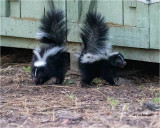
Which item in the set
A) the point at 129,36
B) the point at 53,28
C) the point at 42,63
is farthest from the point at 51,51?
the point at 129,36

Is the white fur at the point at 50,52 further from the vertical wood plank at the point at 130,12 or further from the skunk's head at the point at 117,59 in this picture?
the vertical wood plank at the point at 130,12

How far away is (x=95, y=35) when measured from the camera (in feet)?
24.6

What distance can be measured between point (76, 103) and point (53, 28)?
7.19 ft

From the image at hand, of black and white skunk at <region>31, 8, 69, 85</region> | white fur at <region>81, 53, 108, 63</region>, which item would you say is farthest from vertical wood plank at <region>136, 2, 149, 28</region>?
black and white skunk at <region>31, 8, 69, 85</region>

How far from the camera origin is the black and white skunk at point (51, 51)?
782cm

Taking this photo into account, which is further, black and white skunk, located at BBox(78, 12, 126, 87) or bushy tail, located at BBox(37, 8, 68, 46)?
bushy tail, located at BBox(37, 8, 68, 46)

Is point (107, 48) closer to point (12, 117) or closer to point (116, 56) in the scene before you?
point (116, 56)

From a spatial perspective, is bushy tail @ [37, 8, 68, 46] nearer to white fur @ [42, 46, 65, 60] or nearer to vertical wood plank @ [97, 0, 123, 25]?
white fur @ [42, 46, 65, 60]

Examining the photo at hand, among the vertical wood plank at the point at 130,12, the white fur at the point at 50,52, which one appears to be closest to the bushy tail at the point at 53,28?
the white fur at the point at 50,52

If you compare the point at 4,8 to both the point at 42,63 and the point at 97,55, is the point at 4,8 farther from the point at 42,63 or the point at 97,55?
the point at 97,55

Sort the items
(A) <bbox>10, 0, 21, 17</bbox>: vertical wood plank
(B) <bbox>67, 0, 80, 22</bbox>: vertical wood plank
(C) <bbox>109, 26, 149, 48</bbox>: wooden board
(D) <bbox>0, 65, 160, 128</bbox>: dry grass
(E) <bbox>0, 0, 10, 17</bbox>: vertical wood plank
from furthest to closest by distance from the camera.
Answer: (E) <bbox>0, 0, 10, 17</bbox>: vertical wood plank → (A) <bbox>10, 0, 21, 17</bbox>: vertical wood plank → (B) <bbox>67, 0, 80, 22</bbox>: vertical wood plank → (C) <bbox>109, 26, 149, 48</bbox>: wooden board → (D) <bbox>0, 65, 160, 128</bbox>: dry grass

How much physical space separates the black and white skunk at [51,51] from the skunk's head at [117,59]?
2.81 feet

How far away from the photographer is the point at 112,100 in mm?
6105

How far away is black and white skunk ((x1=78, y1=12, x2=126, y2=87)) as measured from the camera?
7391 millimetres
